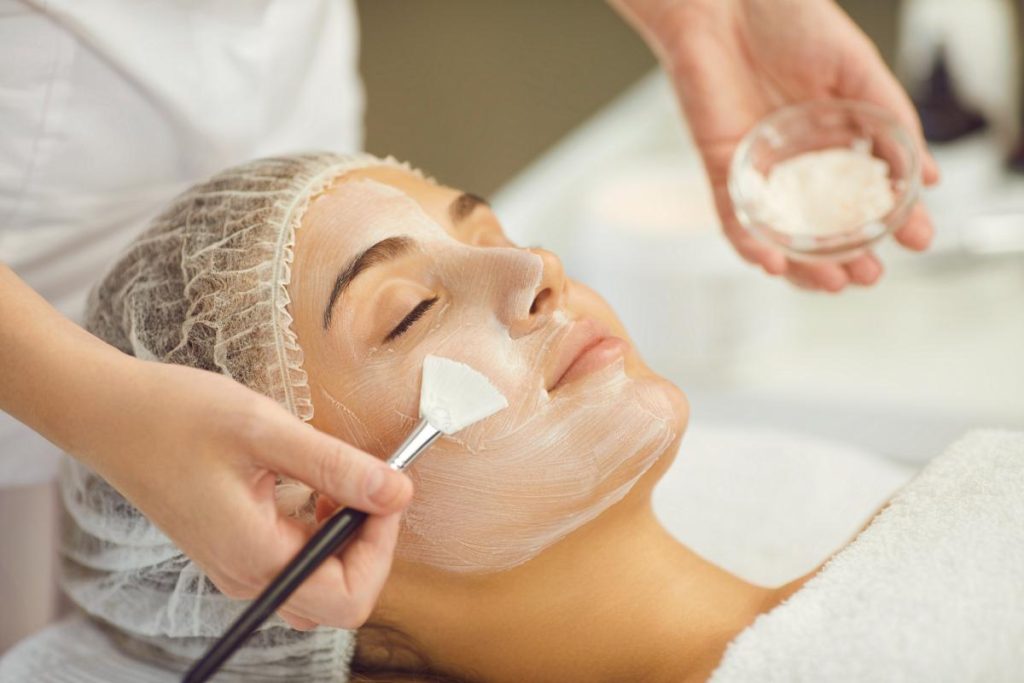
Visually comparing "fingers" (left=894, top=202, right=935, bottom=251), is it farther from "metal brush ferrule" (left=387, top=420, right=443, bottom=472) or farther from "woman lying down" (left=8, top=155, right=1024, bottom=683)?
"metal brush ferrule" (left=387, top=420, right=443, bottom=472)

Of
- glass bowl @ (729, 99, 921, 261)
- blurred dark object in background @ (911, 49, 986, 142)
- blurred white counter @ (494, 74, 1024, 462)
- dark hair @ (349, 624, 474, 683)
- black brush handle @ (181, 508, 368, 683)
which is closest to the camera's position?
black brush handle @ (181, 508, 368, 683)

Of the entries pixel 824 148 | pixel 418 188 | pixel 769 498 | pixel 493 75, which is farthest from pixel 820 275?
pixel 493 75

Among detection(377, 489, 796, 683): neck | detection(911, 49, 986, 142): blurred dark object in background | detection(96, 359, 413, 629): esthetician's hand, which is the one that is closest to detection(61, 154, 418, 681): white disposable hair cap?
detection(377, 489, 796, 683): neck

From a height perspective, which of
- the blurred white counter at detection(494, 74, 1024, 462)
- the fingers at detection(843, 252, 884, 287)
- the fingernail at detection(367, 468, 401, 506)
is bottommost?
the blurred white counter at detection(494, 74, 1024, 462)

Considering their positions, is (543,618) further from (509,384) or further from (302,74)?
(302,74)

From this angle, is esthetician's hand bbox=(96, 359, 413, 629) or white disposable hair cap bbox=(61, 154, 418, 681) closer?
esthetician's hand bbox=(96, 359, 413, 629)

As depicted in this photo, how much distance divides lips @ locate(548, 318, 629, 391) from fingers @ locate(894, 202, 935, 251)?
0.48 metres

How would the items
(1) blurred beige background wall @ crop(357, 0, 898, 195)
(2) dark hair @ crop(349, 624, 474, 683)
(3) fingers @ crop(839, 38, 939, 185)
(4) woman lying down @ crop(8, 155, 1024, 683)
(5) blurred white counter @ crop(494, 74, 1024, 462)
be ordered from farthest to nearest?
(1) blurred beige background wall @ crop(357, 0, 898, 195), (5) blurred white counter @ crop(494, 74, 1024, 462), (3) fingers @ crop(839, 38, 939, 185), (2) dark hair @ crop(349, 624, 474, 683), (4) woman lying down @ crop(8, 155, 1024, 683)

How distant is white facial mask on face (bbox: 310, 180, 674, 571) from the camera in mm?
1002

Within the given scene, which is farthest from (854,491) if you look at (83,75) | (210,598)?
(83,75)

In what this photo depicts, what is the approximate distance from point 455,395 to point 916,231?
2.33 feet

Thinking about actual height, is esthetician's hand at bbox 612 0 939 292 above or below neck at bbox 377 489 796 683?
above

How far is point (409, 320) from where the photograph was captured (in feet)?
3.40

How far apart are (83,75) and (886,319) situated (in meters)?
1.45
